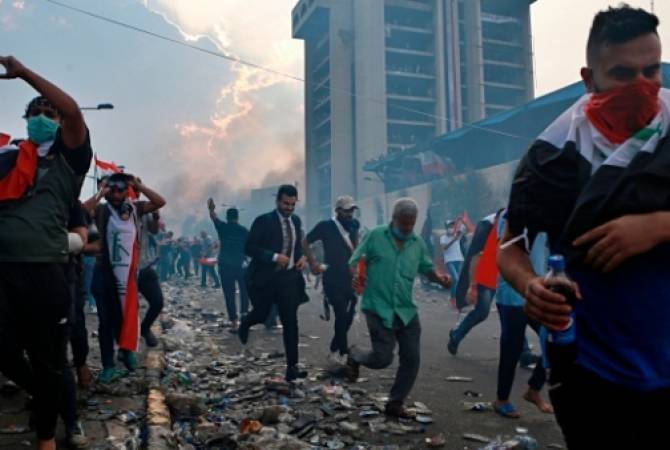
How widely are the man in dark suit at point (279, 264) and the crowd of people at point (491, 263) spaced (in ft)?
0.06

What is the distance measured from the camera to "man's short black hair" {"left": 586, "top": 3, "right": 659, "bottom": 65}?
62.1 inches

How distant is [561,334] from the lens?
142cm

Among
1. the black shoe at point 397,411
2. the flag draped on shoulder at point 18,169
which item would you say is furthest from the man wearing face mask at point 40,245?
the black shoe at point 397,411

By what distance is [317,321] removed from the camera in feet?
36.2

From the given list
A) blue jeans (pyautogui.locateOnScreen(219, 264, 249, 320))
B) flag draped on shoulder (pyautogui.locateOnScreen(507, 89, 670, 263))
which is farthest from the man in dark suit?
flag draped on shoulder (pyautogui.locateOnScreen(507, 89, 670, 263))

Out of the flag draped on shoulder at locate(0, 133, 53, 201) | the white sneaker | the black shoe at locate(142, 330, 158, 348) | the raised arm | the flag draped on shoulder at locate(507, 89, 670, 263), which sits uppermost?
the raised arm

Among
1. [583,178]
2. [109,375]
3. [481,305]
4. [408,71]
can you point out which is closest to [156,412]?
[109,375]

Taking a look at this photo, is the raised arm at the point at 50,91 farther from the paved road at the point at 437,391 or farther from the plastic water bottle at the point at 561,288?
the plastic water bottle at the point at 561,288

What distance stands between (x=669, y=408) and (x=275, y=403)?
402 centimetres

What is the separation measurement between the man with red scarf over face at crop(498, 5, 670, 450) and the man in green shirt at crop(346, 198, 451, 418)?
3280 millimetres

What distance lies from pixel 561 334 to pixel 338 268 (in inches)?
221

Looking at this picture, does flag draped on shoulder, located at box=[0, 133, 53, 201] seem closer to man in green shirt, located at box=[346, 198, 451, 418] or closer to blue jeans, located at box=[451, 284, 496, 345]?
man in green shirt, located at box=[346, 198, 451, 418]

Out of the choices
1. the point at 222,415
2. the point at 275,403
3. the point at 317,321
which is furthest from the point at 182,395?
the point at 317,321

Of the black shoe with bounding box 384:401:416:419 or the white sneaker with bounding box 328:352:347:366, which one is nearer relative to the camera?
the black shoe with bounding box 384:401:416:419
